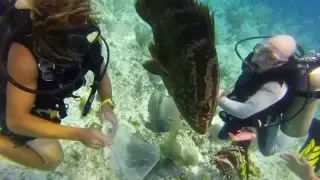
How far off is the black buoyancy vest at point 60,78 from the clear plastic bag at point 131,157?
0.97m

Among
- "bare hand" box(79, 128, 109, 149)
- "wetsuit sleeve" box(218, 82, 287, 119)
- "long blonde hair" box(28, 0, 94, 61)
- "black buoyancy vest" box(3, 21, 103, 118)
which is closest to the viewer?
"long blonde hair" box(28, 0, 94, 61)

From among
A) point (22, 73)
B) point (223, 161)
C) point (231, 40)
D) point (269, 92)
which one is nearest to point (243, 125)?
point (223, 161)

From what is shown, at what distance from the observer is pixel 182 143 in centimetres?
454

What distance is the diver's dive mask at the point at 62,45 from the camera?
208 centimetres

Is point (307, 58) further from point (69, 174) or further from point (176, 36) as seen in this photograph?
point (69, 174)

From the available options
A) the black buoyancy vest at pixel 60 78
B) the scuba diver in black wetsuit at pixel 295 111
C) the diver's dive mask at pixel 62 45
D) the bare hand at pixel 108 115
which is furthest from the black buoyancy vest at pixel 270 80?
the diver's dive mask at pixel 62 45

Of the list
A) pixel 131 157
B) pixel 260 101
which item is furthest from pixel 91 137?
pixel 260 101

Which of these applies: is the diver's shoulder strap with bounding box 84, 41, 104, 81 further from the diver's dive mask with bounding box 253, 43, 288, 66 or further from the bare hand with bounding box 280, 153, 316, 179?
the bare hand with bounding box 280, 153, 316, 179

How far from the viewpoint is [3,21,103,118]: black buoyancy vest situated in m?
2.20

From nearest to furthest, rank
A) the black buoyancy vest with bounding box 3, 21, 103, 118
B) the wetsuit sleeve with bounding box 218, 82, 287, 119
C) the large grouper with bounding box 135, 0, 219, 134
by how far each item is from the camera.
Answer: the black buoyancy vest with bounding box 3, 21, 103, 118 → the large grouper with bounding box 135, 0, 219, 134 → the wetsuit sleeve with bounding box 218, 82, 287, 119

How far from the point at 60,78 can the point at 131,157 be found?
1.51 meters

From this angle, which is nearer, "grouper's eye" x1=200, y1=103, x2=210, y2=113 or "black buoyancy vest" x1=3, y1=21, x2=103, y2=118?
"black buoyancy vest" x1=3, y1=21, x2=103, y2=118

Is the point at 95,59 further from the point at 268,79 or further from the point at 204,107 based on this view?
the point at 268,79

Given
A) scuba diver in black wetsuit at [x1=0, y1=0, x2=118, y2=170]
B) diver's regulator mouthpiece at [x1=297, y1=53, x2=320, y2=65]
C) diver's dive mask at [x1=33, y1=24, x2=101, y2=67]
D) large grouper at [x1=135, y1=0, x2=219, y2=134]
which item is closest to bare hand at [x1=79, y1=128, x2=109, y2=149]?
scuba diver in black wetsuit at [x1=0, y1=0, x2=118, y2=170]
